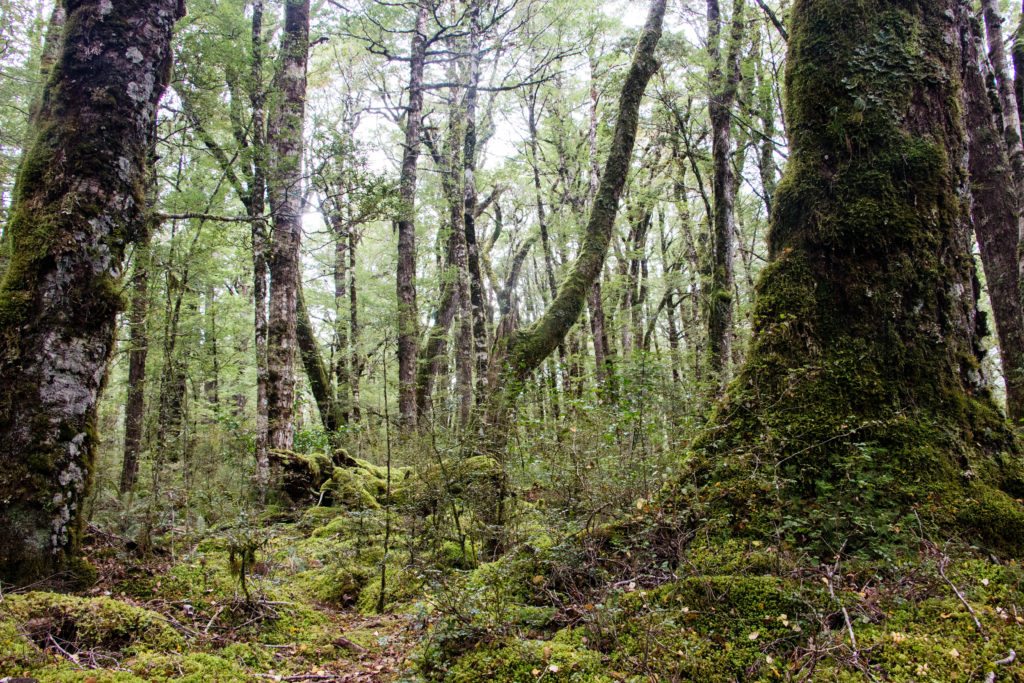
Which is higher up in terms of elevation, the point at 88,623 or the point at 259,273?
the point at 259,273

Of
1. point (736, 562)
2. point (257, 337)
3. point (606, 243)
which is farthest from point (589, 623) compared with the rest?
point (257, 337)

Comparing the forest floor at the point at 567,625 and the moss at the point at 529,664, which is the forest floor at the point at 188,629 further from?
the moss at the point at 529,664

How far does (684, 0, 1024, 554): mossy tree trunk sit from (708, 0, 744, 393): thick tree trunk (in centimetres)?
519

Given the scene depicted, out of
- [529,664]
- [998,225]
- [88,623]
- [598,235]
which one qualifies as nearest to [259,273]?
[598,235]

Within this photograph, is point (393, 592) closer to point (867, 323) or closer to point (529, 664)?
point (529, 664)

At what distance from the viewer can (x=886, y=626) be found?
212 centimetres

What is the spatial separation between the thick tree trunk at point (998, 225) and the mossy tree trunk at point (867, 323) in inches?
170

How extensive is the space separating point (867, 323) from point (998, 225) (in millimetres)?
6271

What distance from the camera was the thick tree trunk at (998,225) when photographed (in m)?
7.22

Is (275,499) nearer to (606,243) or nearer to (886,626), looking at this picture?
(606,243)

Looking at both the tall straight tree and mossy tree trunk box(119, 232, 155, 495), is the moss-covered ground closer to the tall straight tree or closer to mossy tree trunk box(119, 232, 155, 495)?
mossy tree trunk box(119, 232, 155, 495)

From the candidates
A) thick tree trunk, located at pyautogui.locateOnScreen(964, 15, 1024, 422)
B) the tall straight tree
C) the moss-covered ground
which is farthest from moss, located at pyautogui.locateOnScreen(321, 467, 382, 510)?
thick tree trunk, located at pyautogui.locateOnScreen(964, 15, 1024, 422)

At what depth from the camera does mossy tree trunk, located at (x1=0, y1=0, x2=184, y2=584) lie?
3229 millimetres

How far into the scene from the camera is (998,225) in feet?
24.5
